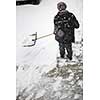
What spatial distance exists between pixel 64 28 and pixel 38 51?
0.99 ft

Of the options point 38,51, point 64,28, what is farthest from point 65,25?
point 38,51

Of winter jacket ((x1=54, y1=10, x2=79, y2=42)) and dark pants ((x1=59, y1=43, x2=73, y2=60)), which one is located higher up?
winter jacket ((x1=54, y1=10, x2=79, y2=42))

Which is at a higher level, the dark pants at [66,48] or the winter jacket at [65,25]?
the winter jacket at [65,25]

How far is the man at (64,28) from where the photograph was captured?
1878mm

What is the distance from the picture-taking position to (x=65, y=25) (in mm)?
1907

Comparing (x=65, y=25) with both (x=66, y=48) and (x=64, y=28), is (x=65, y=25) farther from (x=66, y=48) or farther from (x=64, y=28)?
(x=66, y=48)

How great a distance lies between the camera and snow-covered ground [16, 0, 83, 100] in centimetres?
187

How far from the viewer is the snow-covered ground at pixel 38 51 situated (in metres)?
1.87

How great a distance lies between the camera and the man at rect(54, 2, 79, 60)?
1878 millimetres
